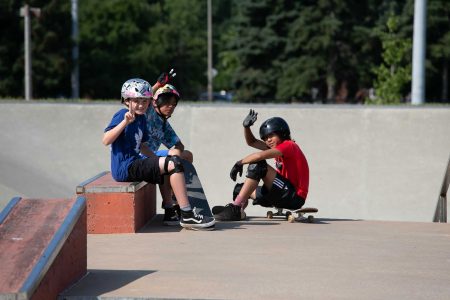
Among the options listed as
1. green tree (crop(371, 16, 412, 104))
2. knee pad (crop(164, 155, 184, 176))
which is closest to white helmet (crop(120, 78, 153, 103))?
knee pad (crop(164, 155, 184, 176))

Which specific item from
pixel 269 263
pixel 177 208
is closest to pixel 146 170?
pixel 177 208

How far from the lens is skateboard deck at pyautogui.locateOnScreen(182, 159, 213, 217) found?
27.5 ft

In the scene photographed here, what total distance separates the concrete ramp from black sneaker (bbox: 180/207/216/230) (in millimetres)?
2150

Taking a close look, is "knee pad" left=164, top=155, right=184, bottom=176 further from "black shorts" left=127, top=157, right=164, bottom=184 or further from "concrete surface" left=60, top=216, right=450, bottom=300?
"concrete surface" left=60, top=216, right=450, bottom=300

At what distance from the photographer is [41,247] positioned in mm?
5410

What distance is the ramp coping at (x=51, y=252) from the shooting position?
4.88 metres

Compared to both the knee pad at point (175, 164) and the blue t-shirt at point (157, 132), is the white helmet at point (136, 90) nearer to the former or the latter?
the knee pad at point (175, 164)

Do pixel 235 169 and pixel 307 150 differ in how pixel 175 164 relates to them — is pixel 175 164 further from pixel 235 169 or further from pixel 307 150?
pixel 307 150

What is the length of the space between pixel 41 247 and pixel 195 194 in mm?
3158

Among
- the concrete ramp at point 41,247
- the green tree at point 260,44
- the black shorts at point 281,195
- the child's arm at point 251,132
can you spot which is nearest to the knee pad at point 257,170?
the black shorts at point 281,195

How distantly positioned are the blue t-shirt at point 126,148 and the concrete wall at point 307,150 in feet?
18.4

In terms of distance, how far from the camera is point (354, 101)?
54.5 meters

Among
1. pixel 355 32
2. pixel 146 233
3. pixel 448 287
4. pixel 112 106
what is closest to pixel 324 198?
pixel 112 106

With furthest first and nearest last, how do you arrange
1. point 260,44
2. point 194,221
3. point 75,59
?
point 260,44
point 75,59
point 194,221
